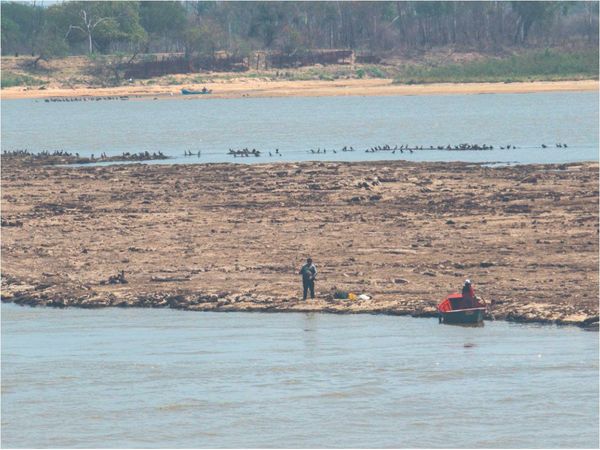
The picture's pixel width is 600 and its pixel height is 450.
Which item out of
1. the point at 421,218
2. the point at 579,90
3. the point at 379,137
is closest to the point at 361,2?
the point at 579,90

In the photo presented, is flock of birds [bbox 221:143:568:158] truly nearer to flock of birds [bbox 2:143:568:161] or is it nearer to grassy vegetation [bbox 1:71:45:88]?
Answer: flock of birds [bbox 2:143:568:161]

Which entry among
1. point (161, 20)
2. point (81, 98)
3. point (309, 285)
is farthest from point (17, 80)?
point (309, 285)

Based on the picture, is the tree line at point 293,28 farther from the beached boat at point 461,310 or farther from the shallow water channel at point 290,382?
the beached boat at point 461,310

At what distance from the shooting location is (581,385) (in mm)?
21953

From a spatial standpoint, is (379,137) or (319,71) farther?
(319,71)

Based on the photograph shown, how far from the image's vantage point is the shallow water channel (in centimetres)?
2011

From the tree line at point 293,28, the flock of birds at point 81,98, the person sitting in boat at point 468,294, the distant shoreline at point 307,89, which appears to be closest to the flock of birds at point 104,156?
the person sitting in boat at point 468,294

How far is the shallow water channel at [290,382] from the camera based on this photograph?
20109mm

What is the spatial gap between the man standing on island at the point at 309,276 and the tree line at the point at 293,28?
103m

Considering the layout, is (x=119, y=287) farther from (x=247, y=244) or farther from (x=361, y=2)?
(x=361, y=2)

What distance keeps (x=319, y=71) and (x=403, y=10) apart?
3744cm

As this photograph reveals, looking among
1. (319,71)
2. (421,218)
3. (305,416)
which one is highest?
(319,71)

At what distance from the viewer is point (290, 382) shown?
22.6 m

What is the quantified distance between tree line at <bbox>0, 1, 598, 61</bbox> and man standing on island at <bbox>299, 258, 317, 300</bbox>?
103 metres
